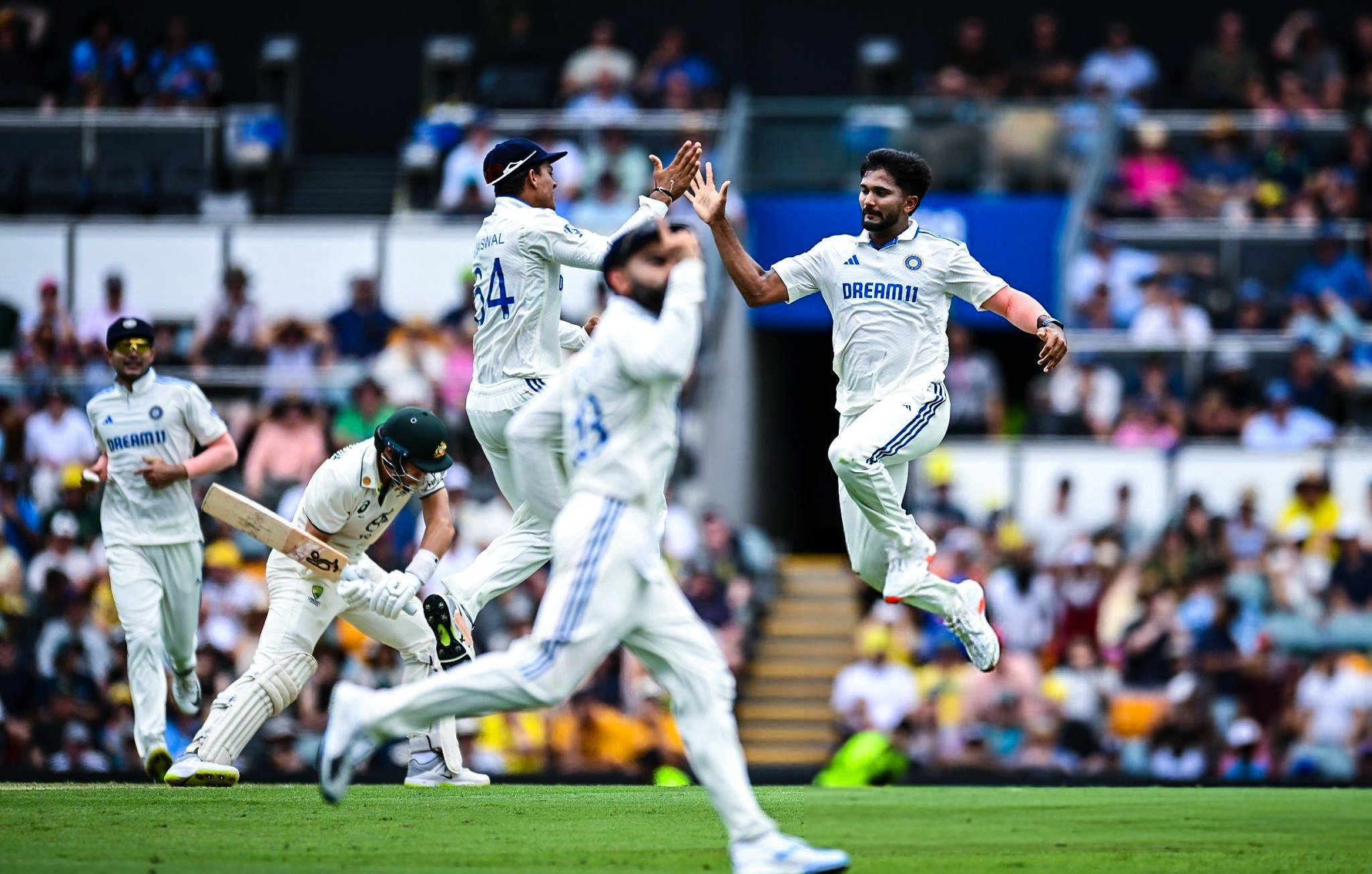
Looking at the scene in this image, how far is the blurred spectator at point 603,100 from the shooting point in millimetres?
22812

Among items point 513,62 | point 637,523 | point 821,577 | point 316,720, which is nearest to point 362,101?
point 513,62

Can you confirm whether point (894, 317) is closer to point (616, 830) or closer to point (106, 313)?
point (616, 830)

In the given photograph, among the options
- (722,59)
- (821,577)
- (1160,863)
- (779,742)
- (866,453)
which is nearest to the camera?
(1160,863)

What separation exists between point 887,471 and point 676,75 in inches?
564

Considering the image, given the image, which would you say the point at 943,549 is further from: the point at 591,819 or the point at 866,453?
the point at 591,819

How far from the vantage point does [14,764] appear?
16453 millimetres

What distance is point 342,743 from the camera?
25.3 feet

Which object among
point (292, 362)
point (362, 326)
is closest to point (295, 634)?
point (292, 362)

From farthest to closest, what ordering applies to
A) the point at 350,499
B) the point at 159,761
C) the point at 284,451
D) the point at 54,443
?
the point at 54,443 → the point at 284,451 → the point at 159,761 → the point at 350,499

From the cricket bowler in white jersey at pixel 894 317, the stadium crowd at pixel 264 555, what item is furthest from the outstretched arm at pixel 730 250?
the stadium crowd at pixel 264 555

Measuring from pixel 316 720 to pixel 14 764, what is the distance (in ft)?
8.00

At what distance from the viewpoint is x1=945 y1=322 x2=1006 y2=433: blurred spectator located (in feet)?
63.8

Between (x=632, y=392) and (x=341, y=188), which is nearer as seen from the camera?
(x=632, y=392)

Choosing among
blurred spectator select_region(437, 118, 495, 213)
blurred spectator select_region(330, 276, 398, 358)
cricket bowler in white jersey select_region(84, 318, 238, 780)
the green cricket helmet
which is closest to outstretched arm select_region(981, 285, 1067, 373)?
the green cricket helmet
